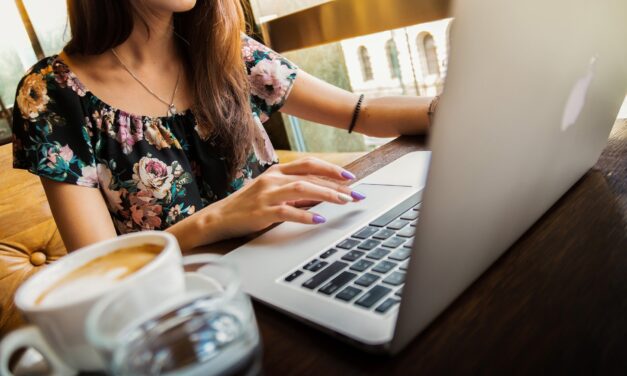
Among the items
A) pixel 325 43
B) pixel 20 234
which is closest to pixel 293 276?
pixel 20 234

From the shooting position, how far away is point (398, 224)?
0.46m

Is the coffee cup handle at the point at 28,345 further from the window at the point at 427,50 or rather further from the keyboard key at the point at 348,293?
the window at the point at 427,50

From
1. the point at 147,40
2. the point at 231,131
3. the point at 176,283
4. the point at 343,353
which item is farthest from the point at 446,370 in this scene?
the point at 147,40

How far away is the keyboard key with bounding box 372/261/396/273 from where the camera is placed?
0.37 metres

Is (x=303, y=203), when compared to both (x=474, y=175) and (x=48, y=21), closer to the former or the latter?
(x=474, y=175)

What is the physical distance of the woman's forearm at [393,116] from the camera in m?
0.86

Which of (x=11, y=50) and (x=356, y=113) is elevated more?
(x=11, y=50)

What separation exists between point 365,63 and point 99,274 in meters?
2.36

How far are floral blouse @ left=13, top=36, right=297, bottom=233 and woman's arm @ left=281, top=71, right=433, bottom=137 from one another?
25cm

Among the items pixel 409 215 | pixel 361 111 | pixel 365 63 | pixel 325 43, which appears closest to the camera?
pixel 409 215

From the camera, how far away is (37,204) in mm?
1281

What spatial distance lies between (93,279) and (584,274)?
36cm

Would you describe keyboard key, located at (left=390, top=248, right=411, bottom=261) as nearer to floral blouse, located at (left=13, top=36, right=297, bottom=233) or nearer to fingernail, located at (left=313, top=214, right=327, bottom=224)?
fingernail, located at (left=313, top=214, right=327, bottom=224)

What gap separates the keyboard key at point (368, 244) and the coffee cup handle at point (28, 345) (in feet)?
0.83
